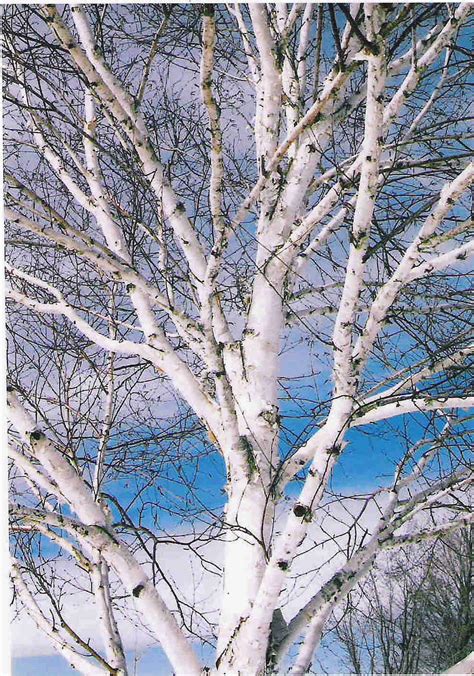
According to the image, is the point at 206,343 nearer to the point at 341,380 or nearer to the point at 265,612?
the point at 341,380

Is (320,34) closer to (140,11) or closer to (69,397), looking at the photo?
(140,11)

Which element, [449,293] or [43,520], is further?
[449,293]

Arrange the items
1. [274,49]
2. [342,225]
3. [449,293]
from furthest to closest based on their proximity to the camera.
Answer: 1. [342,225]
2. [449,293]
3. [274,49]

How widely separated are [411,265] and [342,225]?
1498 mm

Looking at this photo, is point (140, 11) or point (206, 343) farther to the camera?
point (140, 11)

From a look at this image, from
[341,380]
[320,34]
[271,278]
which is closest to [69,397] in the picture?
[271,278]

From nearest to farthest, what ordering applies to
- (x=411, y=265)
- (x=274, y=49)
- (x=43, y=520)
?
(x=411, y=265) < (x=43, y=520) < (x=274, y=49)

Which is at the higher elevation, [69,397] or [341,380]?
[69,397]

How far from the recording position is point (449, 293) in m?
3.23

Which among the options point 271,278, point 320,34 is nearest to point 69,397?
point 271,278

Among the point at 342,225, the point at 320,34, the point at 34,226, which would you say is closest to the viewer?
the point at 34,226

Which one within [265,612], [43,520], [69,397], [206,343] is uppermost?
[69,397]

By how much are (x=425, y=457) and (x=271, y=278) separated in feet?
3.54

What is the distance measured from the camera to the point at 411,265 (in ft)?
6.76
